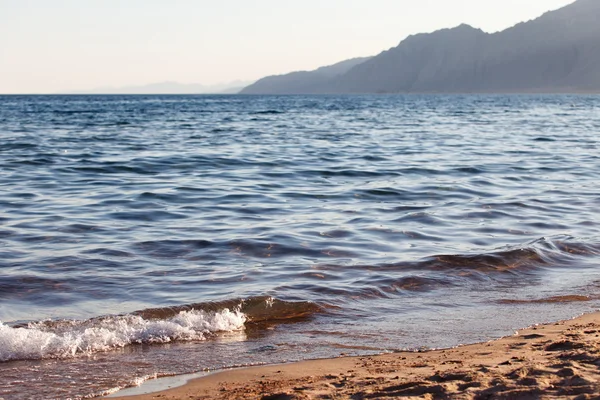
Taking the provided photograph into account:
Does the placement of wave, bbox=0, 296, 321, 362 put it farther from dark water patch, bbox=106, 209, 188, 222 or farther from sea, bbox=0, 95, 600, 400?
dark water patch, bbox=106, 209, 188, 222

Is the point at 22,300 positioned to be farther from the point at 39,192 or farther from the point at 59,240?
the point at 39,192

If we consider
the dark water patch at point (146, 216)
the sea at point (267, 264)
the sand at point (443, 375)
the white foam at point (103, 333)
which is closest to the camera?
the sand at point (443, 375)

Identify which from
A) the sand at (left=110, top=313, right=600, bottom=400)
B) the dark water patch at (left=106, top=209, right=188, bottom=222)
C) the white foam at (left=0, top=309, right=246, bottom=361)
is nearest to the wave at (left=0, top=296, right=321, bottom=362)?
the white foam at (left=0, top=309, right=246, bottom=361)

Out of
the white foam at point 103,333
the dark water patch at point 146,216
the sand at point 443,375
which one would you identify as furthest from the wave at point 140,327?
the dark water patch at point 146,216

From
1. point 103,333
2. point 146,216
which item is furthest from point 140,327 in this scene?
point 146,216

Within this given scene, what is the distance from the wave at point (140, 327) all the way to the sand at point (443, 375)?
3.86 feet

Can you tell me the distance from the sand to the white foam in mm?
1169

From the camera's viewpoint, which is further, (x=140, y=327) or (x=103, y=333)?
(x=140, y=327)

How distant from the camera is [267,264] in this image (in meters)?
9.32

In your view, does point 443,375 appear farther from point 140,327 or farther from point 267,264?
point 267,264

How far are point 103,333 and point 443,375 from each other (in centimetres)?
299

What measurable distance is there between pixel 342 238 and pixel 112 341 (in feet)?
16.3

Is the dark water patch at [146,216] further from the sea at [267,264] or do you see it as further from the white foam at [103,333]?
the white foam at [103,333]

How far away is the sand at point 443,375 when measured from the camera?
4547 mm
